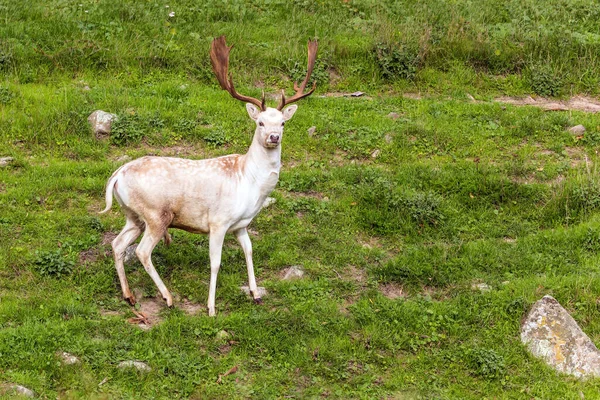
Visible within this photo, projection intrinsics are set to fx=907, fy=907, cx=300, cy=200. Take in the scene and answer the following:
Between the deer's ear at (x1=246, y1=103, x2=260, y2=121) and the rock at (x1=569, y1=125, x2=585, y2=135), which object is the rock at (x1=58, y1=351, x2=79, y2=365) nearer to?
the deer's ear at (x1=246, y1=103, x2=260, y2=121)

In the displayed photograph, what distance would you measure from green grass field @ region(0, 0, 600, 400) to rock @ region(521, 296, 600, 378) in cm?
14

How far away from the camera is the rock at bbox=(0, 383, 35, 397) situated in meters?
7.50

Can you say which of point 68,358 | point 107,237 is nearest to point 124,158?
point 107,237

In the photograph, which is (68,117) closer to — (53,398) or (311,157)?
(311,157)

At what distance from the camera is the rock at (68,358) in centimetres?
812

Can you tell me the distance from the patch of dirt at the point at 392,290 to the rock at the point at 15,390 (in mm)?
4032

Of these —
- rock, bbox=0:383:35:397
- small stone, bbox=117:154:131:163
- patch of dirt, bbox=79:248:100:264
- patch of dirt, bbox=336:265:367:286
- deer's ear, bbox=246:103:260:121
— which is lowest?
patch of dirt, bbox=336:265:367:286

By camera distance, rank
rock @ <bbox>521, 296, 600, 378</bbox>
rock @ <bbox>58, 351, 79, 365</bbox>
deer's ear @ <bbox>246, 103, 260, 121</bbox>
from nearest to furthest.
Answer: rock @ <bbox>58, 351, 79, 365</bbox>
rock @ <bbox>521, 296, 600, 378</bbox>
deer's ear @ <bbox>246, 103, 260, 121</bbox>

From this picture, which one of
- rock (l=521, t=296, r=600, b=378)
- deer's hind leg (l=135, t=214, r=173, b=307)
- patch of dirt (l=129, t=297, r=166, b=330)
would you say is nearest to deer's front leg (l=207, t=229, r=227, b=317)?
deer's hind leg (l=135, t=214, r=173, b=307)

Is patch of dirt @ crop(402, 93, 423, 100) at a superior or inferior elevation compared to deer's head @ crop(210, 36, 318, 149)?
inferior

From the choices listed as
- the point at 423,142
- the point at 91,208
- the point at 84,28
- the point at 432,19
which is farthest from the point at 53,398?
the point at 432,19

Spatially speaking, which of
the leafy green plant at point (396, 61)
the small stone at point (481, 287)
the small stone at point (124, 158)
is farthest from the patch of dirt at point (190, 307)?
the leafy green plant at point (396, 61)

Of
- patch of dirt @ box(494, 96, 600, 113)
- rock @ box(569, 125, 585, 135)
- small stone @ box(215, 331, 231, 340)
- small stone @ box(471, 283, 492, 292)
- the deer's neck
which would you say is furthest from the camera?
patch of dirt @ box(494, 96, 600, 113)

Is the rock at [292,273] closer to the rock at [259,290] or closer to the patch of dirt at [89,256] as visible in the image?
the rock at [259,290]
